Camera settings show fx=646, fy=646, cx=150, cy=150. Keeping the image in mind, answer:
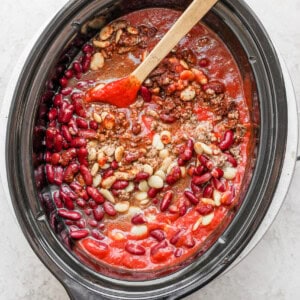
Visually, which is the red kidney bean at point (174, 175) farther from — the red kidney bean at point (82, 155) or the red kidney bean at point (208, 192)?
the red kidney bean at point (82, 155)

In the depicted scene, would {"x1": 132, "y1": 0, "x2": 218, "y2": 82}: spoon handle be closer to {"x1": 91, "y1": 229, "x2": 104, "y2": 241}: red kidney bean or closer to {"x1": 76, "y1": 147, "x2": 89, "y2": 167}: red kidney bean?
{"x1": 76, "y1": 147, "x2": 89, "y2": 167}: red kidney bean

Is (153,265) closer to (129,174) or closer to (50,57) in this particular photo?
(129,174)

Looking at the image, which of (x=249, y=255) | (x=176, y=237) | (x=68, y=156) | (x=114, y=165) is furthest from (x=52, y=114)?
(x=249, y=255)

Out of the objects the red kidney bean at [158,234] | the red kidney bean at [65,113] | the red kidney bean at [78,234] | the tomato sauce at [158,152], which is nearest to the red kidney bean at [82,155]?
the tomato sauce at [158,152]

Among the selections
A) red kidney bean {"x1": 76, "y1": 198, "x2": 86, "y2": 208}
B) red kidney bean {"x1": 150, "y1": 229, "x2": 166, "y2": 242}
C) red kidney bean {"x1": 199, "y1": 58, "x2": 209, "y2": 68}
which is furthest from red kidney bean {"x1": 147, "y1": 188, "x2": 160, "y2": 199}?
red kidney bean {"x1": 199, "y1": 58, "x2": 209, "y2": 68}

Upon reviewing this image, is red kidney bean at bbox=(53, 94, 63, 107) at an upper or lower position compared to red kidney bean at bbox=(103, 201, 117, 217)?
upper

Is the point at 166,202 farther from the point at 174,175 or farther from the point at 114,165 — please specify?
the point at 114,165
